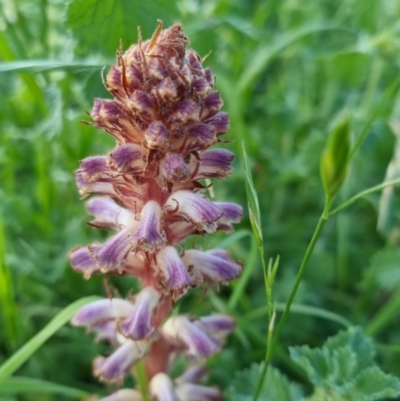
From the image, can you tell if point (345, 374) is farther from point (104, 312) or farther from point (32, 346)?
point (32, 346)

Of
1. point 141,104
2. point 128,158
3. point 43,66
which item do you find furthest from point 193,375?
point 43,66

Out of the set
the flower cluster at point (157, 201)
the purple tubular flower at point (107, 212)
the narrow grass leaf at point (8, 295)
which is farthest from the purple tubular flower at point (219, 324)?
the narrow grass leaf at point (8, 295)

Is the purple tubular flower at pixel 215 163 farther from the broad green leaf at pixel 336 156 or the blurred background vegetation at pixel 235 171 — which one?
the blurred background vegetation at pixel 235 171

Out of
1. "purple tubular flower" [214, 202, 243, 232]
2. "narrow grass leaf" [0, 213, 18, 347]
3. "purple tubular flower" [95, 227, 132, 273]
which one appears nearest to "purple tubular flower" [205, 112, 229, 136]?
"purple tubular flower" [214, 202, 243, 232]

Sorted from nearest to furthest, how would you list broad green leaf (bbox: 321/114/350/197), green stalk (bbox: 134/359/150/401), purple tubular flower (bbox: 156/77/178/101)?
broad green leaf (bbox: 321/114/350/197), purple tubular flower (bbox: 156/77/178/101), green stalk (bbox: 134/359/150/401)

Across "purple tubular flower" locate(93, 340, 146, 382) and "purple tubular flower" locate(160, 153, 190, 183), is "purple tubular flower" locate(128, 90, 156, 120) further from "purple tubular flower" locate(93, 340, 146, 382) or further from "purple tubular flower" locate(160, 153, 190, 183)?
"purple tubular flower" locate(93, 340, 146, 382)

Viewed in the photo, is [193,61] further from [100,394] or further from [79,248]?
[100,394]
